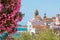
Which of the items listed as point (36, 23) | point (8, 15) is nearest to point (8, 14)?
point (8, 15)

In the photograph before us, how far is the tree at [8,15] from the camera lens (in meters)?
2.12

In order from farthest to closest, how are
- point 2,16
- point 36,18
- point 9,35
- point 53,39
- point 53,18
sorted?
point 53,18 < point 36,18 < point 53,39 < point 9,35 < point 2,16

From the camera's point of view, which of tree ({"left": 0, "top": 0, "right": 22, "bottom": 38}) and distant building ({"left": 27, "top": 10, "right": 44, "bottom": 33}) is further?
distant building ({"left": 27, "top": 10, "right": 44, "bottom": 33})

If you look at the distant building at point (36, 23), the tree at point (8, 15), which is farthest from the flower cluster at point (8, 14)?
the distant building at point (36, 23)

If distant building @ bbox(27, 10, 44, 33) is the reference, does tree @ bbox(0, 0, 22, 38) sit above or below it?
above

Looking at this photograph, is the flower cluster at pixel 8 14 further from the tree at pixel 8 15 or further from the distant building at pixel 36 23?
the distant building at pixel 36 23

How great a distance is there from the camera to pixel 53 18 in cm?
1042

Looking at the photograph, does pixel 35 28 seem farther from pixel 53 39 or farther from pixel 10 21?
pixel 10 21

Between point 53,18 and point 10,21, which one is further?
point 53,18

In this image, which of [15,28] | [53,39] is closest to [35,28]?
[53,39]

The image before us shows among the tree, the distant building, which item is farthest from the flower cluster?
the distant building

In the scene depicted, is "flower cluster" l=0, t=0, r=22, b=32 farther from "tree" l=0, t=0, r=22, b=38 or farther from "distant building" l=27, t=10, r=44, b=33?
"distant building" l=27, t=10, r=44, b=33

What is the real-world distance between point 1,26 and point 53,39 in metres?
2.14

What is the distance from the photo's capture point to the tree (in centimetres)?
212
